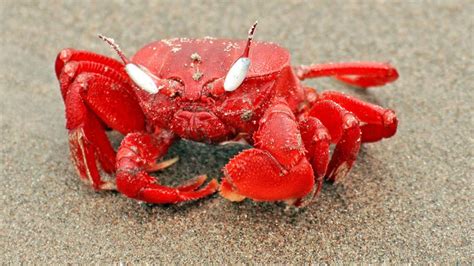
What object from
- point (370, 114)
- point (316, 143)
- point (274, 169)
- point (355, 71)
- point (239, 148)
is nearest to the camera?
point (274, 169)

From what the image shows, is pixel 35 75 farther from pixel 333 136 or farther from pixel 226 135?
pixel 333 136

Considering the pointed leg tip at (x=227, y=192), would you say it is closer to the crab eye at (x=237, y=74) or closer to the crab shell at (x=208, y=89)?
the crab shell at (x=208, y=89)

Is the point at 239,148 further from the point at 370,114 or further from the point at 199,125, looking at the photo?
the point at 370,114

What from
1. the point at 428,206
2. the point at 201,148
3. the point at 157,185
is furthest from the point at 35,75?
the point at 428,206

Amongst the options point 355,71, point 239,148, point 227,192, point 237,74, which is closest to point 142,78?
point 237,74

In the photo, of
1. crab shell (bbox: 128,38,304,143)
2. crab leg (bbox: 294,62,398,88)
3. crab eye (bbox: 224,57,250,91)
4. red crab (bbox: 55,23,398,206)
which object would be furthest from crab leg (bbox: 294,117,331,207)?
crab leg (bbox: 294,62,398,88)
